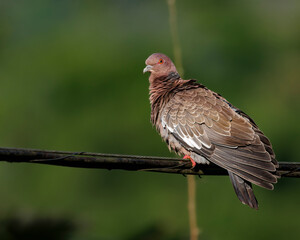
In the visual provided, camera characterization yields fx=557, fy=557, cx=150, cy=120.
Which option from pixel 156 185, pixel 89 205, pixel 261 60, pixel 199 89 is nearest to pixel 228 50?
pixel 261 60

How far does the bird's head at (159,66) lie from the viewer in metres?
6.12

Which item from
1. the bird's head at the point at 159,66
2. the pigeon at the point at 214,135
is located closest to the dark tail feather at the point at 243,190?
the pigeon at the point at 214,135

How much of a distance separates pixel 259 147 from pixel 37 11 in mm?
16500

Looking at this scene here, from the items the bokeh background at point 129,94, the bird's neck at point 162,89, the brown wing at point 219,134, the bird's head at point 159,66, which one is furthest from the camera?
the bokeh background at point 129,94

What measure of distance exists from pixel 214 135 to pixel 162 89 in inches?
42.1

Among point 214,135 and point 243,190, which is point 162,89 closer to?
point 214,135

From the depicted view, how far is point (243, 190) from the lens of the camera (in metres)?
4.60

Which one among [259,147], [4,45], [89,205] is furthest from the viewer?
[4,45]

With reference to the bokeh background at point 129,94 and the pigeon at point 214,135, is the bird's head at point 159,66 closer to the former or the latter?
the pigeon at point 214,135

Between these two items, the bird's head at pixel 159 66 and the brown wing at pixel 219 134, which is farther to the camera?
the bird's head at pixel 159 66

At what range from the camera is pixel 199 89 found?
17.9 ft

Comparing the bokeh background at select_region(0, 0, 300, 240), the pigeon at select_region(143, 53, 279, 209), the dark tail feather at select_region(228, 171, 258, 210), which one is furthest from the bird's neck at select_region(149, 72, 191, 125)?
the bokeh background at select_region(0, 0, 300, 240)

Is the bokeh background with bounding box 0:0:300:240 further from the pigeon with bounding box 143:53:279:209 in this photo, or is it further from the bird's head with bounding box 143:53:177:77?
the pigeon with bounding box 143:53:279:209

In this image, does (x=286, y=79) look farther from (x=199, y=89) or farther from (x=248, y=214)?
(x=199, y=89)
